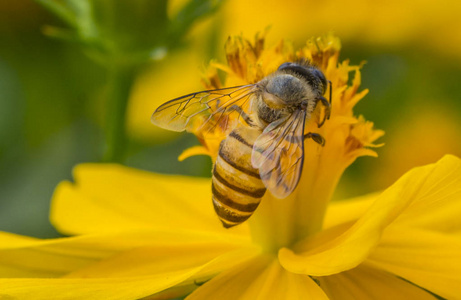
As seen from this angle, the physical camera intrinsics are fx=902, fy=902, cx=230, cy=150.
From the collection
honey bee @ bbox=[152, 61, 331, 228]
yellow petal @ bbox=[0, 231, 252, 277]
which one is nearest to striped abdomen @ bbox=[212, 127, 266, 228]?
honey bee @ bbox=[152, 61, 331, 228]

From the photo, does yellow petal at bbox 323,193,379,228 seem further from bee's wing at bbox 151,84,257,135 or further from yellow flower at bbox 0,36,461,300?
bee's wing at bbox 151,84,257,135

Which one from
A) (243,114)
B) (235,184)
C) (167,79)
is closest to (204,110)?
(243,114)

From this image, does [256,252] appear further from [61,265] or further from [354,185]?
[354,185]

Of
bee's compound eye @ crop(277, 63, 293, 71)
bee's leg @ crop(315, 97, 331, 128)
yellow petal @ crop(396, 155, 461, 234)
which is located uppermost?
bee's compound eye @ crop(277, 63, 293, 71)

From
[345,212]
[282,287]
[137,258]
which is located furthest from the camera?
[345,212]

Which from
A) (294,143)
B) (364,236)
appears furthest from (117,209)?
(364,236)

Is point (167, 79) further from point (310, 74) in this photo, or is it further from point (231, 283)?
point (231, 283)
